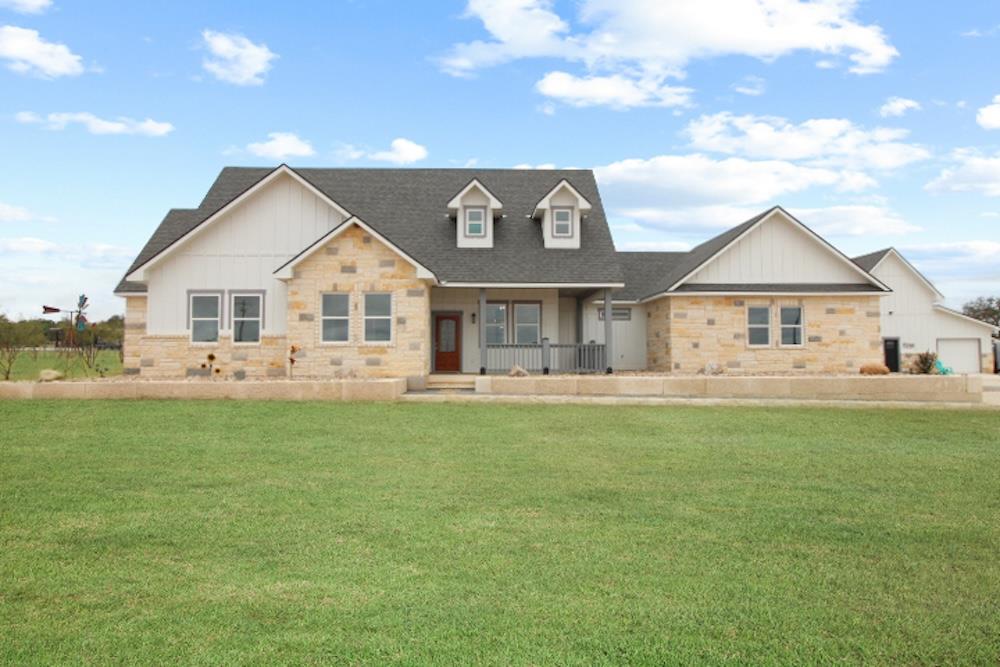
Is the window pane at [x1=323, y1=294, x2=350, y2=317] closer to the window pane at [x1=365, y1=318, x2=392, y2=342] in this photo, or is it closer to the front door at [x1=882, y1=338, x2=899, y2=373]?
the window pane at [x1=365, y1=318, x2=392, y2=342]

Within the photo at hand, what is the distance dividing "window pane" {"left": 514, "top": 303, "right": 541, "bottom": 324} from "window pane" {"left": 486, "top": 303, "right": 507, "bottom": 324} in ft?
1.31

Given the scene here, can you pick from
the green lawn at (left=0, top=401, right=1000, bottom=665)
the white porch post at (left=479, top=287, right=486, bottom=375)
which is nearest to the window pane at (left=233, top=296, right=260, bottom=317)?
the white porch post at (left=479, top=287, right=486, bottom=375)

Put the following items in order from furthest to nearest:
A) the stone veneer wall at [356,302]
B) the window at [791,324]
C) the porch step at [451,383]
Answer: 1. the window at [791,324]
2. the stone veneer wall at [356,302]
3. the porch step at [451,383]

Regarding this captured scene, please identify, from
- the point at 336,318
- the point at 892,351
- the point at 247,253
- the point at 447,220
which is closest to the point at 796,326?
the point at 892,351

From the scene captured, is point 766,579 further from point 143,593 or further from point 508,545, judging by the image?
point 143,593

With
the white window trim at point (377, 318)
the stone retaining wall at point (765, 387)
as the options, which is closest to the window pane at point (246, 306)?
the white window trim at point (377, 318)

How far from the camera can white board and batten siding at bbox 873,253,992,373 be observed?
101 ft

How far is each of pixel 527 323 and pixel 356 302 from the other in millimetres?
7140

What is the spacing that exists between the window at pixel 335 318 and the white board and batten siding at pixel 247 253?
2.07 meters

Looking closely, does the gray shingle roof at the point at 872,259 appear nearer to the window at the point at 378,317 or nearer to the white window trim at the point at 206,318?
the window at the point at 378,317

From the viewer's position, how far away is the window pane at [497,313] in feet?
84.1

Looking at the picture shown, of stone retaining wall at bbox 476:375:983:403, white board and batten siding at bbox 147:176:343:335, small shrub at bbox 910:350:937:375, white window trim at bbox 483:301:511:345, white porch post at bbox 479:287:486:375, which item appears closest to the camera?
stone retaining wall at bbox 476:375:983:403

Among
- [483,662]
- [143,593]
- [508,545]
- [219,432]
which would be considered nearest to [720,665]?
[483,662]

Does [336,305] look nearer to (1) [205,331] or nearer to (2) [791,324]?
A: (1) [205,331]
